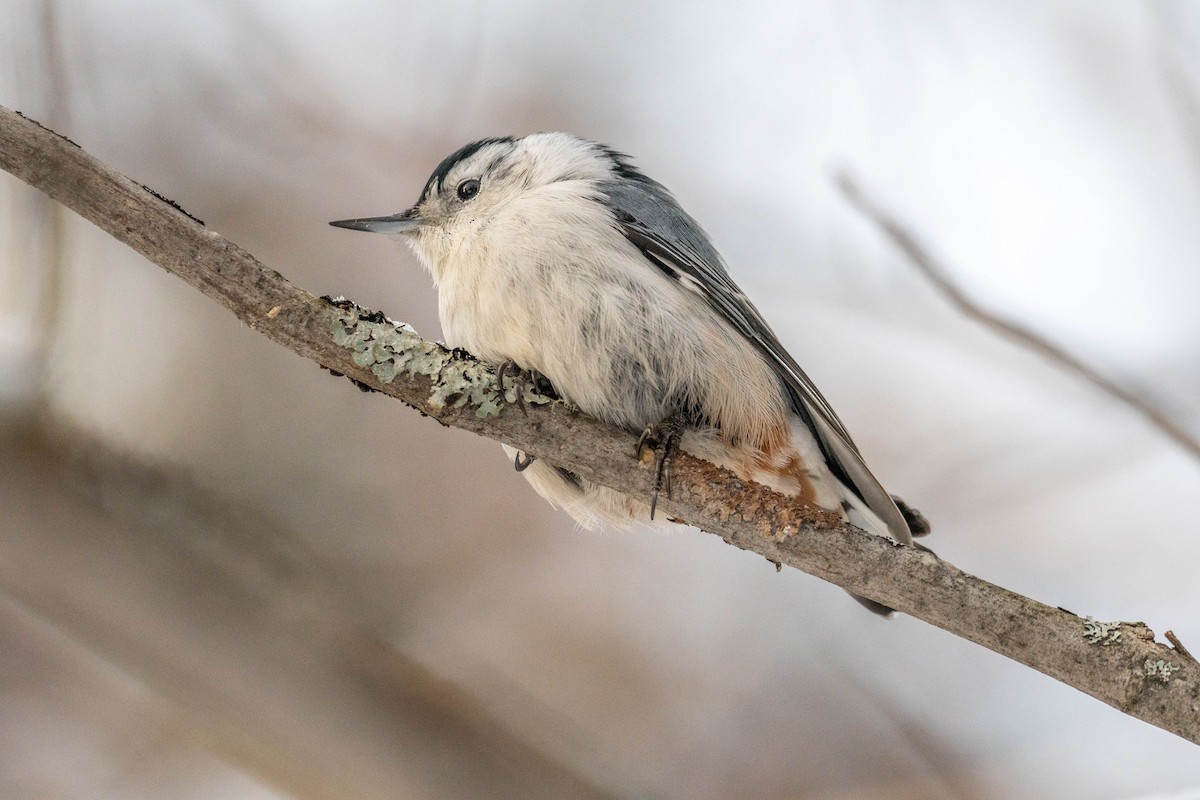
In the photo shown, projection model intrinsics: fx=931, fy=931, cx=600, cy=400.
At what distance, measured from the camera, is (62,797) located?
183 centimetres

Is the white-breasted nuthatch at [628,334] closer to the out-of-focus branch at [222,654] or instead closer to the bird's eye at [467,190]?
the bird's eye at [467,190]

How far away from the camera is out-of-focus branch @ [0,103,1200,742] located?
4.14 ft

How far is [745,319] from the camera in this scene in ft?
6.22

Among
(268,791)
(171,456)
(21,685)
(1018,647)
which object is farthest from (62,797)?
(1018,647)

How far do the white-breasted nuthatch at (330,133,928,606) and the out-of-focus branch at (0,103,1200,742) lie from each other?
0.17m

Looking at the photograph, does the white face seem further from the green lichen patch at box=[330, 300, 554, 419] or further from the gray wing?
the green lichen patch at box=[330, 300, 554, 419]

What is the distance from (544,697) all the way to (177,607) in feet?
2.69

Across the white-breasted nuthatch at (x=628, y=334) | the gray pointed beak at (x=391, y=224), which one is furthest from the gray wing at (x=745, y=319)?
the gray pointed beak at (x=391, y=224)

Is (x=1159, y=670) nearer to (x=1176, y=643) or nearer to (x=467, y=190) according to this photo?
(x=1176, y=643)

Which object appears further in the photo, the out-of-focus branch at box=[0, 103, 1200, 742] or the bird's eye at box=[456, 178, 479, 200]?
the bird's eye at box=[456, 178, 479, 200]

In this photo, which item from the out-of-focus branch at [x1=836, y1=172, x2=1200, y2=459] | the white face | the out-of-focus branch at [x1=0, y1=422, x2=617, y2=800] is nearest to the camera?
the out-of-focus branch at [x1=836, y1=172, x2=1200, y2=459]

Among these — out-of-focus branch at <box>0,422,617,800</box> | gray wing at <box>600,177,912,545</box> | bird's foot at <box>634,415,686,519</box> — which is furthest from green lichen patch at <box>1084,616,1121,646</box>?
out-of-focus branch at <box>0,422,617,800</box>

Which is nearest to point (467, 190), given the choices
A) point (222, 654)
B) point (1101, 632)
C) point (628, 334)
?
point (628, 334)

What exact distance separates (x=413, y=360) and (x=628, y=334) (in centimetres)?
44
